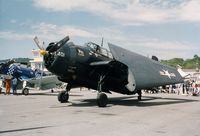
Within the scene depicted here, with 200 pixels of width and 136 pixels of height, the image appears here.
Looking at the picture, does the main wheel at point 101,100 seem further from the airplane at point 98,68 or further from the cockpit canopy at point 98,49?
the cockpit canopy at point 98,49

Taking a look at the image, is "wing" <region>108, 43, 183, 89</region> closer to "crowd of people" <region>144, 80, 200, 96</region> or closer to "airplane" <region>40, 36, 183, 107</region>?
"airplane" <region>40, 36, 183, 107</region>

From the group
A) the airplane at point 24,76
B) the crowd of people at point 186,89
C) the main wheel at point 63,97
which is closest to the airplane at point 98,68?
the main wheel at point 63,97

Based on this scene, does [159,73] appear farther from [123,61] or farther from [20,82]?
[20,82]

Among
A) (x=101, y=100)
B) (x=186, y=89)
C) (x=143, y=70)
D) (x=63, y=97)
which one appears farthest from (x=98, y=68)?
(x=186, y=89)

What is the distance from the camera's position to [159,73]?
20297 millimetres

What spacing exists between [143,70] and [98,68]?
112 inches

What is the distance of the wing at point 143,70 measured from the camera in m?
17.5

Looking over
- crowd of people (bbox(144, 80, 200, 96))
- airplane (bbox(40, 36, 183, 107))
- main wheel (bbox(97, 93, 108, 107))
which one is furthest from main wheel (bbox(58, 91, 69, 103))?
crowd of people (bbox(144, 80, 200, 96))

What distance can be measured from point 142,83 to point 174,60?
169 m

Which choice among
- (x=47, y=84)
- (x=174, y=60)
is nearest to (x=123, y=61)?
(x=47, y=84)

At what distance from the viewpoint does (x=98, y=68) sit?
1733 centimetres

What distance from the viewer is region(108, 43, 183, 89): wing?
57.6 ft

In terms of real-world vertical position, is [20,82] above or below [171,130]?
above

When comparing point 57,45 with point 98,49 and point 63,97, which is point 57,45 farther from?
point 63,97
